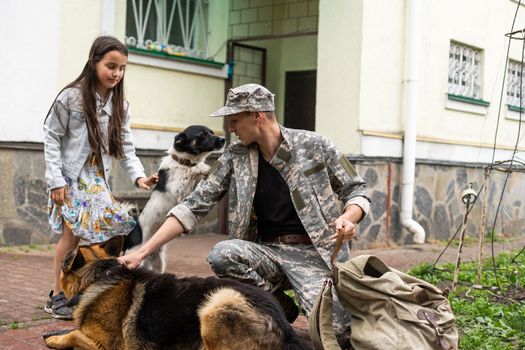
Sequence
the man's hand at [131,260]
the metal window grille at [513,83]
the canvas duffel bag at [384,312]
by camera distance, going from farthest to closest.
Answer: the metal window grille at [513,83] < the man's hand at [131,260] < the canvas duffel bag at [384,312]

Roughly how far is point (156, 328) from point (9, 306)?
225 centimetres

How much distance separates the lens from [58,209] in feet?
17.3

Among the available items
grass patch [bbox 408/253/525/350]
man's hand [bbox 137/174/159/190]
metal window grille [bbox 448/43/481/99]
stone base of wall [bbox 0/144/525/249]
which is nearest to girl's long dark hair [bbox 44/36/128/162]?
man's hand [bbox 137/174/159/190]

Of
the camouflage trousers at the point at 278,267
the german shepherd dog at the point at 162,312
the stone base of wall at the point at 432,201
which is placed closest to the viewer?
the german shepherd dog at the point at 162,312

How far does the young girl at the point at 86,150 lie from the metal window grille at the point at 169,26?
4.90 metres

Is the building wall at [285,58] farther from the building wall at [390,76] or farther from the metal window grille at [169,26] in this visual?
the building wall at [390,76]

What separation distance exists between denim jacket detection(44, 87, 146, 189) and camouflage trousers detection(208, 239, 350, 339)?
1344 mm

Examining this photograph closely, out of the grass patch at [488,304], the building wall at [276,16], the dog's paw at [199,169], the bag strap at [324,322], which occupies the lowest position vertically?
the grass patch at [488,304]

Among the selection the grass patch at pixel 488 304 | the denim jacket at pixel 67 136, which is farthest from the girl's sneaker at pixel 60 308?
the grass patch at pixel 488 304

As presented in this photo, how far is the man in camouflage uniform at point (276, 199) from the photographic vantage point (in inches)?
178

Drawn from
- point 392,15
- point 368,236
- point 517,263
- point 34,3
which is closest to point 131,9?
point 34,3

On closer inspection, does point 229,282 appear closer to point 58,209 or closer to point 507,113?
point 58,209

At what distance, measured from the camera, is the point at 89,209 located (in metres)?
5.27

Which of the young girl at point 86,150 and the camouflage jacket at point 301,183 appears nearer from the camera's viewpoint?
the camouflage jacket at point 301,183
